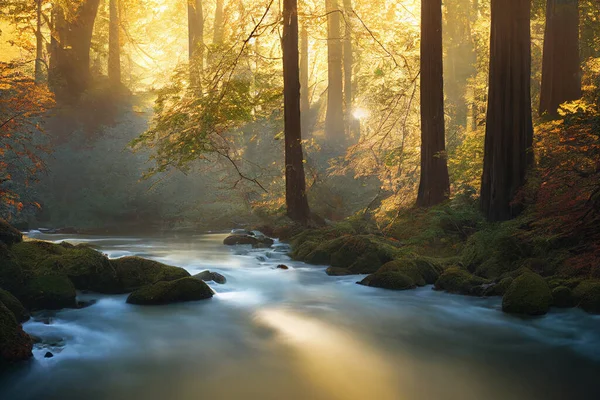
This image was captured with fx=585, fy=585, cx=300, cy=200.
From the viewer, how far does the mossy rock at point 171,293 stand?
870cm

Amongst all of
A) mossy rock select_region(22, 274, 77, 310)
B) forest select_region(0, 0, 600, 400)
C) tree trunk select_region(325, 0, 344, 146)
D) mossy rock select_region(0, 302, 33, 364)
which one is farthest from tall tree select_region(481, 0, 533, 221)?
tree trunk select_region(325, 0, 344, 146)

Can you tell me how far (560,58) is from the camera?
14.5 meters

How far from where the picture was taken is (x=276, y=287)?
1095cm

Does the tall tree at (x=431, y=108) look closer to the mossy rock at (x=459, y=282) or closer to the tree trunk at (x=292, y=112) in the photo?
the tree trunk at (x=292, y=112)

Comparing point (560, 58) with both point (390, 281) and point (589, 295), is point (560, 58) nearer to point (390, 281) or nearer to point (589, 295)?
point (390, 281)

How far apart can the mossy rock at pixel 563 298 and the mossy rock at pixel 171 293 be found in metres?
5.19

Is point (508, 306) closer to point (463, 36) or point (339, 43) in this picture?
point (339, 43)

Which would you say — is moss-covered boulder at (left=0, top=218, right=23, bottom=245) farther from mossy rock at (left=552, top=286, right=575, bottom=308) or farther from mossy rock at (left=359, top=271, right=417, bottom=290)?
mossy rock at (left=552, top=286, right=575, bottom=308)

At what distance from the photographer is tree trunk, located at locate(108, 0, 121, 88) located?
30875 mm

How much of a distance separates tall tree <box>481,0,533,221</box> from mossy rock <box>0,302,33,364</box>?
8893 millimetres

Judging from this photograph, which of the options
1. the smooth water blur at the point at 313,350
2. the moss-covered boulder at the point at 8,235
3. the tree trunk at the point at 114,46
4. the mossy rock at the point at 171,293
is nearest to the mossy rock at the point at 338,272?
the smooth water blur at the point at 313,350

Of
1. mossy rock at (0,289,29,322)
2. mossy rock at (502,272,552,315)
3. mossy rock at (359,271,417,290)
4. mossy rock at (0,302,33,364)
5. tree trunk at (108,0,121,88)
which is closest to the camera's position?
mossy rock at (0,302,33,364)

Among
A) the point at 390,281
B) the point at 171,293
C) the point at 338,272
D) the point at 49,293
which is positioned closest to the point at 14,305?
the point at 49,293

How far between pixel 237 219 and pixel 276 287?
14.5 metres
